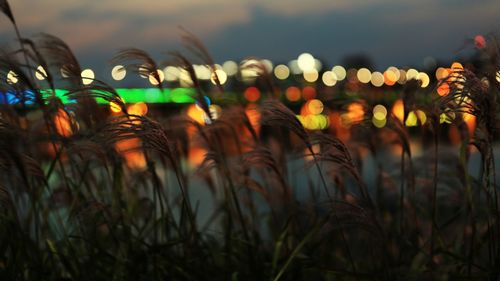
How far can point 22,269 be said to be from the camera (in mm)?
4062

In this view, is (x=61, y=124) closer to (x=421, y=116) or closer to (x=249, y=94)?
(x=421, y=116)

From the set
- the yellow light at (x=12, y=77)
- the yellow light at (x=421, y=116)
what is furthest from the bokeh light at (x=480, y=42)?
the yellow light at (x=12, y=77)

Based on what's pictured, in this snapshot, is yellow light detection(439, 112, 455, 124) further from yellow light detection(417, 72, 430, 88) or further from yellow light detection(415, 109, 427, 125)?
yellow light detection(415, 109, 427, 125)

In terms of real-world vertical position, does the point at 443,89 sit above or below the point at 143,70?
below

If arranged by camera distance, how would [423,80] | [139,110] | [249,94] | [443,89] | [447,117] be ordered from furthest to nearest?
[249,94] → [423,80] → [139,110] → [447,117] → [443,89]

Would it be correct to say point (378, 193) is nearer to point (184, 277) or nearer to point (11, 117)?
point (184, 277)

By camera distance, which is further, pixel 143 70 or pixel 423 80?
pixel 423 80

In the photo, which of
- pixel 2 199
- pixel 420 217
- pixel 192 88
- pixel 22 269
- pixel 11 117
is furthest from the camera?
pixel 420 217

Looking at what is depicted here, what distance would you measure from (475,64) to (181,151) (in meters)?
2.67

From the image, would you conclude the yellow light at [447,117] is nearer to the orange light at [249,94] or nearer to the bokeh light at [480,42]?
the bokeh light at [480,42]

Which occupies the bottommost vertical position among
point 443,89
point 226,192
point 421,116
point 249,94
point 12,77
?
point 226,192

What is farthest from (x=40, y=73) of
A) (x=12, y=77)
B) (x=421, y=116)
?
(x=421, y=116)

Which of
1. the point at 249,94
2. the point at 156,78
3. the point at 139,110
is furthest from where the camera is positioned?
the point at 249,94

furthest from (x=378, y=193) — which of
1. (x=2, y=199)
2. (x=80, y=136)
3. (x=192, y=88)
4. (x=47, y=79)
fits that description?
(x=2, y=199)
